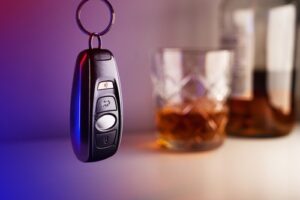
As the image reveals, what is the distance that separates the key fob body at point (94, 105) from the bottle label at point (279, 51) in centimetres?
36

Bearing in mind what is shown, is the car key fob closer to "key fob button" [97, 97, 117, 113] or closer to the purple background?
"key fob button" [97, 97, 117, 113]

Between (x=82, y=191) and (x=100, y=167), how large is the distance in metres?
0.11

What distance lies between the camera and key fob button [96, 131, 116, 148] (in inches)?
21.6

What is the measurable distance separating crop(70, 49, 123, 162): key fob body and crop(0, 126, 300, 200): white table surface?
0.06 m

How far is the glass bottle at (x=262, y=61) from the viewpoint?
0.83 meters

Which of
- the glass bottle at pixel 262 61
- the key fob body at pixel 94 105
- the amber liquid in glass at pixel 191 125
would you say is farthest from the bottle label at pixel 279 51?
the key fob body at pixel 94 105

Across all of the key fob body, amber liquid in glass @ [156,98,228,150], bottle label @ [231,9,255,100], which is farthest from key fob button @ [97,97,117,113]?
bottle label @ [231,9,255,100]

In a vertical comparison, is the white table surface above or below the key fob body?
below

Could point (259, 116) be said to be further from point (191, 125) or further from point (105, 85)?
point (105, 85)

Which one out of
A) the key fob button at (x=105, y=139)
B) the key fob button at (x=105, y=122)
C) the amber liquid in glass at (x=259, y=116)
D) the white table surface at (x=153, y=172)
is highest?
the key fob button at (x=105, y=122)

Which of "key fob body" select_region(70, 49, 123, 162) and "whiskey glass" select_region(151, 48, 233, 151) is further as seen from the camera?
"whiskey glass" select_region(151, 48, 233, 151)

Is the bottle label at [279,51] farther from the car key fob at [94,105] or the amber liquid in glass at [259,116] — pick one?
the car key fob at [94,105]

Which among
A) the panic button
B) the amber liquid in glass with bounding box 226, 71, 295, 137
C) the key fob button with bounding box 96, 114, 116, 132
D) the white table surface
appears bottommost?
the white table surface

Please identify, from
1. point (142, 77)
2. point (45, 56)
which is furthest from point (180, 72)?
point (45, 56)
